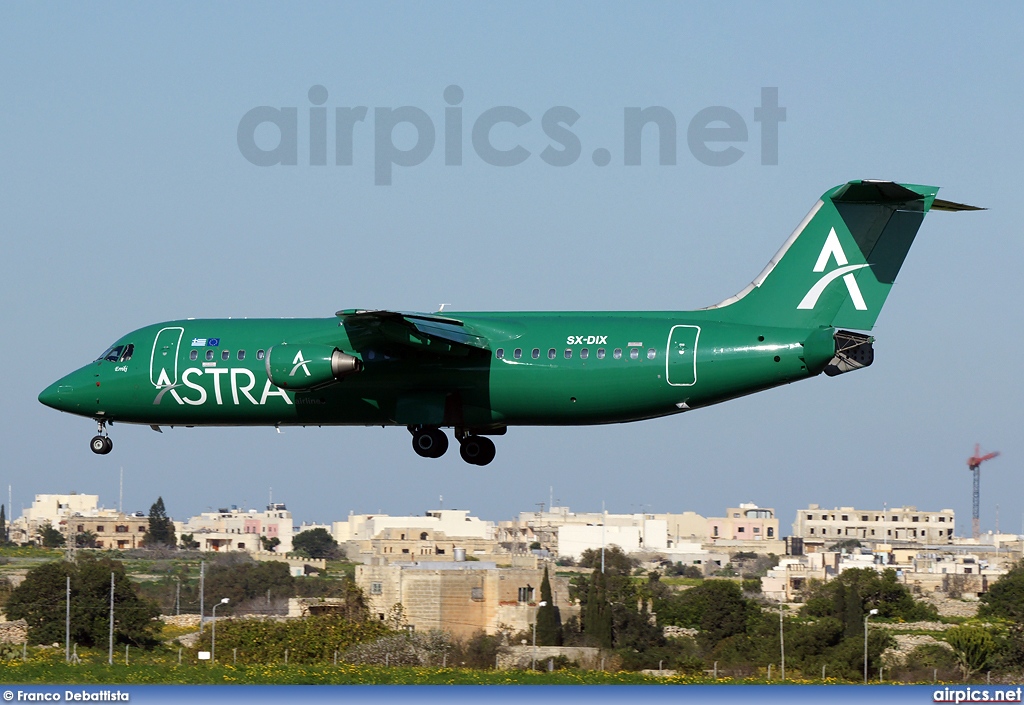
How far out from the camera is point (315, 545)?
9306 centimetres

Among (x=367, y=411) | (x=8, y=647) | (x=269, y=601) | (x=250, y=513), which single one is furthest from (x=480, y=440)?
(x=250, y=513)

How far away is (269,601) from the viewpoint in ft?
172

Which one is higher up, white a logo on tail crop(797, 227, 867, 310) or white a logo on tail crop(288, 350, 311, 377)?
white a logo on tail crop(797, 227, 867, 310)

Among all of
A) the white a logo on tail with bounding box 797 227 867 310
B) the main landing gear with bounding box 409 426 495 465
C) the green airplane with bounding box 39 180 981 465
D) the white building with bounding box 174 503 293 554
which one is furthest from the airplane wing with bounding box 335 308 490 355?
the white building with bounding box 174 503 293 554

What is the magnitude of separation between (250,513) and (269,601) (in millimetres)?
95683

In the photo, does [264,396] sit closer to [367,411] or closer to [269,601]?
[367,411]

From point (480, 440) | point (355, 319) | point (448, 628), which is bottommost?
point (448, 628)

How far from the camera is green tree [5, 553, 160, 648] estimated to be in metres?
45.0

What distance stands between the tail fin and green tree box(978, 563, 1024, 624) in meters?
32.1

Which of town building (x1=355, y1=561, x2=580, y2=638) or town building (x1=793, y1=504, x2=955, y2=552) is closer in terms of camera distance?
town building (x1=355, y1=561, x2=580, y2=638)

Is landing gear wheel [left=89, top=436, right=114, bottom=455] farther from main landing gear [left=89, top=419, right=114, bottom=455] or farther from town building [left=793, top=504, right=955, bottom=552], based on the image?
town building [left=793, top=504, right=955, bottom=552]

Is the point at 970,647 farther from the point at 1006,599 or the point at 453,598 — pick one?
the point at 1006,599

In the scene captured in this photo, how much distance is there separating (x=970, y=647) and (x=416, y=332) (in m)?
26.5

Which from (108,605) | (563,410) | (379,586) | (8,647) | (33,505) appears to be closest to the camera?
(563,410)
